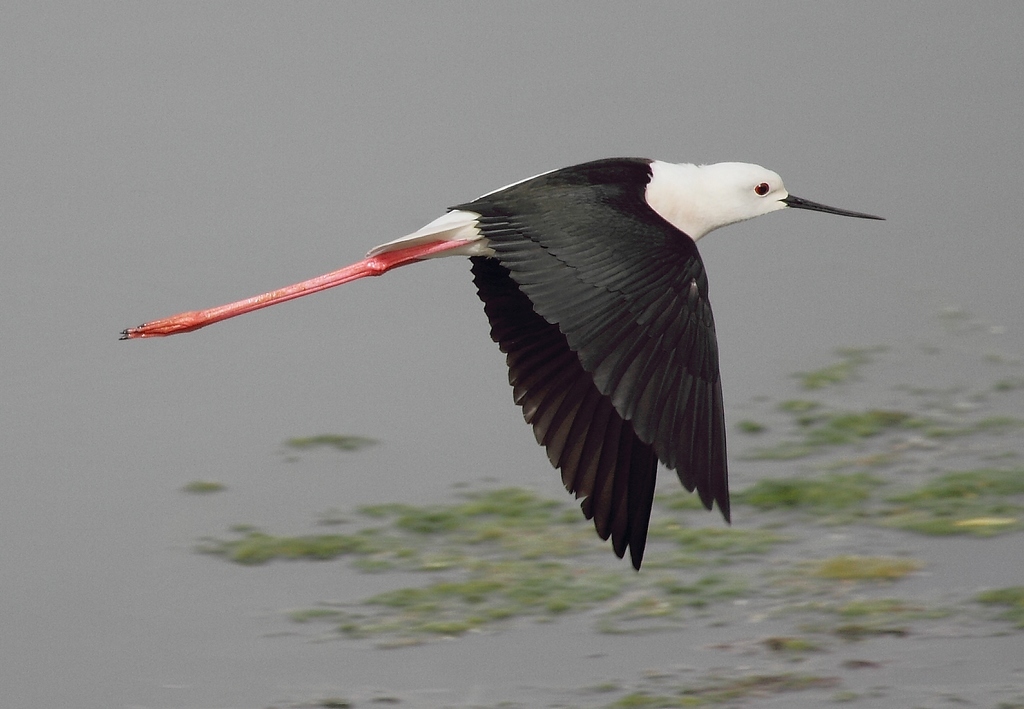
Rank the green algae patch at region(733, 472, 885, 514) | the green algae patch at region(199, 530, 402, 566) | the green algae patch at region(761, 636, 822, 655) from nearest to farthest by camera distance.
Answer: the green algae patch at region(761, 636, 822, 655) → the green algae patch at region(199, 530, 402, 566) → the green algae patch at region(733, 472, 885, 514)

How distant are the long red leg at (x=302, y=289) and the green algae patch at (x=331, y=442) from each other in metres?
0.69

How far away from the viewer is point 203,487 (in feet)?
17.2

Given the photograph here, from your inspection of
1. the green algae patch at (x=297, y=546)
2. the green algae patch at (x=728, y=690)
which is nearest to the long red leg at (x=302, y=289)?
the green algae patch at (x=297, y=546)

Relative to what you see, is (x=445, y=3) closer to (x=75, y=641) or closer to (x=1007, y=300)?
(x=1007, y=300)

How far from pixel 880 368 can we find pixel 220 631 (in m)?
2.46

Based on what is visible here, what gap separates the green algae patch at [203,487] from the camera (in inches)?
206

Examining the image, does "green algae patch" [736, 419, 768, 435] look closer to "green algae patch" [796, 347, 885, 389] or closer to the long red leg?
"green algae patch" [796, 347, 885, 389]

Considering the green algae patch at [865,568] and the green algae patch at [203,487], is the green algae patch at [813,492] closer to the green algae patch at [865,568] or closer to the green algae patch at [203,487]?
the green algae patch at [865,568]

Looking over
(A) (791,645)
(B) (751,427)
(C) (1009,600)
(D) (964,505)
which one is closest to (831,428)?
(B) (751,427)

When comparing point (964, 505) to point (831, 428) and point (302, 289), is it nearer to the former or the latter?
point (831, 428)

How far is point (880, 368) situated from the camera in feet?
19.3

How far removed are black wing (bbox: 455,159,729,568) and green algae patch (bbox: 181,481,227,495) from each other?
124 centimetres

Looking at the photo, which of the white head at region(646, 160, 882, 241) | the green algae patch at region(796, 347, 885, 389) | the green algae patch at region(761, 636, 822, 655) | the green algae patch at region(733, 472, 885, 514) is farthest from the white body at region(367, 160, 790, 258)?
the green algae patch at region(796, 347, 885, 389)

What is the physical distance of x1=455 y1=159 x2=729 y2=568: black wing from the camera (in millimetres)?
3596
